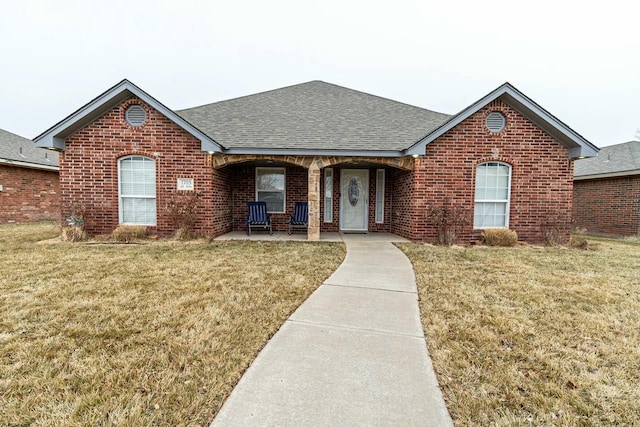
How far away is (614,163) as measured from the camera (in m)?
12.2

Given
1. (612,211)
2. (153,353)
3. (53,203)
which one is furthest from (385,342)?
(53,203)

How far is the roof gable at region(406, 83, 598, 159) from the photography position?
7840mm

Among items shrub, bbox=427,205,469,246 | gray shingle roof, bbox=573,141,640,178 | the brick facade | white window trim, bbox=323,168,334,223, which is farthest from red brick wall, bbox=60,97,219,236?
gray shingle roof, bbox=573,141,640,178

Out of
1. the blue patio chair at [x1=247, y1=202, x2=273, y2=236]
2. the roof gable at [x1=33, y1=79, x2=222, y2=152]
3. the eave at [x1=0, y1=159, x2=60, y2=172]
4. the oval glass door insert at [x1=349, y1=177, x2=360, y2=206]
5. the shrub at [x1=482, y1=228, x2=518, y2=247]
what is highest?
the roof gable at [x1=33, y1=79, x2=222, y2=152]

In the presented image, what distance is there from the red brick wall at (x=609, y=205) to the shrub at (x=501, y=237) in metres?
5.01

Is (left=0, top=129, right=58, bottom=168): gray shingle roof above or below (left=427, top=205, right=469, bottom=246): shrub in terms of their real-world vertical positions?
above

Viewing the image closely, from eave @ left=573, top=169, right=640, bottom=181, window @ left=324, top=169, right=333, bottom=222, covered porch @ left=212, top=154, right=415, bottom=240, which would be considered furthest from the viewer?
window @ left=324, top=169, right=333, bottom=222

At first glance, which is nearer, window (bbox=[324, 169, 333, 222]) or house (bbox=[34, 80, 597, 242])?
house (bbox=[34, 80, 597, 242])

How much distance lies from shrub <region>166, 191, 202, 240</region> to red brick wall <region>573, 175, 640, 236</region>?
13.3m

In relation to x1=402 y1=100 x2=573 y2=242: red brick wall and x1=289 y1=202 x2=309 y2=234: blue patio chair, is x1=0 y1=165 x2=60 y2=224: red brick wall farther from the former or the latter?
x1=402 y1=100 x2=573 y2=242: red brick wall

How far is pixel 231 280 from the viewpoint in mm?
4551

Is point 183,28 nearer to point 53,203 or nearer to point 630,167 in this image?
point 53,203

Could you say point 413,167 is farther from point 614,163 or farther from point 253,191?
point 614,163

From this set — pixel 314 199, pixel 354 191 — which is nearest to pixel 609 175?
pixel 354 191
